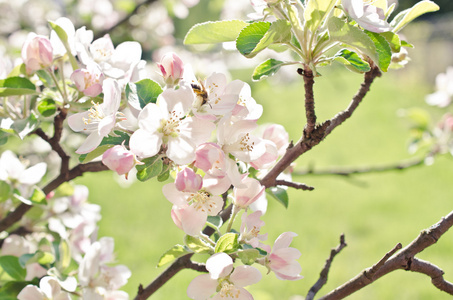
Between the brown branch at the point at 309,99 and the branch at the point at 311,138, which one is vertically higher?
the brown branch at the point at 309,99

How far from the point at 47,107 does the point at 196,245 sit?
1.22 feet

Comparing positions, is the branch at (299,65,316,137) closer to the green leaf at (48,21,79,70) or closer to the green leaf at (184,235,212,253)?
the green leaf at (184,235,212,253)

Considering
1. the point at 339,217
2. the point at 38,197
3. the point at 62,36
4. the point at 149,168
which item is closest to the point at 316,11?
the point at 149,168

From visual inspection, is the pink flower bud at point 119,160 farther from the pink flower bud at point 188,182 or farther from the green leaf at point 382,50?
the green leaf at point 382,50

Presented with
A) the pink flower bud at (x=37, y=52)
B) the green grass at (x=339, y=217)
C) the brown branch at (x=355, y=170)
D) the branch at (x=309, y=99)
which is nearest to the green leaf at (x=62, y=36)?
the pink flower bud at (x=37, y=52)

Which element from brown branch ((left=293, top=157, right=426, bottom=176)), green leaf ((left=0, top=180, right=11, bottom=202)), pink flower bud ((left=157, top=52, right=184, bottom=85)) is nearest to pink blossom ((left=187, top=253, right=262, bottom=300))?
pink flower bud ((left=157, top=52, right=184, bottom=85))

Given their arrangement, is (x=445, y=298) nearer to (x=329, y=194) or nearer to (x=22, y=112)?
(x=329, y=194)

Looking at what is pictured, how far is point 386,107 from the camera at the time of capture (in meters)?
7.72

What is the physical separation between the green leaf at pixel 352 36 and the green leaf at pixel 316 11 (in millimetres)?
27

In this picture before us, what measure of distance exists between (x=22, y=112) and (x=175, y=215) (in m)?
0.41

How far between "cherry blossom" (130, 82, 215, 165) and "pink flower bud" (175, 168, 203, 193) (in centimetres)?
2

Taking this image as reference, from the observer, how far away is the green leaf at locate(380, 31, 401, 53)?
2.13ft

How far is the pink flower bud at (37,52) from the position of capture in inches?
31.5

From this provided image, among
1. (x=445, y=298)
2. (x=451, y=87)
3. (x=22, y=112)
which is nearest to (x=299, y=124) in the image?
(x=445, y=298)
